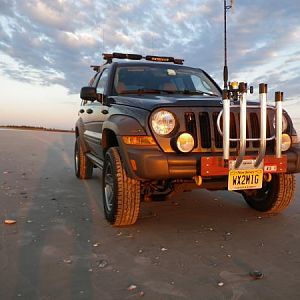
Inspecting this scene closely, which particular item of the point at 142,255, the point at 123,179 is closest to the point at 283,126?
the point at 123,179

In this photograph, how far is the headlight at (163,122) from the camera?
384 centimetres

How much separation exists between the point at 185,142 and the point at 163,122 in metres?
0.28

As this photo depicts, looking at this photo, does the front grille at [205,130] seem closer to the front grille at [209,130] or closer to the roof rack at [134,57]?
the front grille at [209,130]

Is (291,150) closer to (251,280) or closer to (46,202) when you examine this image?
(251,280)

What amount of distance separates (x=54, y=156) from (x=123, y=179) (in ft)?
23.1

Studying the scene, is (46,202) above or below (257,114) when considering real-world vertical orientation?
below

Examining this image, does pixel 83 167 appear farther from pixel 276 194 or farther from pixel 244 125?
pixel 244 125

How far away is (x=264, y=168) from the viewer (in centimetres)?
386

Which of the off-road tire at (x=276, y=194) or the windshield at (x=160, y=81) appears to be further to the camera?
the windshield at (x=160, y=81)

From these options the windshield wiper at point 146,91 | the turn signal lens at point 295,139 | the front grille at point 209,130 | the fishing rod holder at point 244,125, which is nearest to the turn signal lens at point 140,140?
the front grille at point 209,130

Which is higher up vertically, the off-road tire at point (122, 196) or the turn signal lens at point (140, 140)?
the turn signal lens at point (140, 140)

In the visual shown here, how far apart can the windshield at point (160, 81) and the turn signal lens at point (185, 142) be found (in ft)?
4.73

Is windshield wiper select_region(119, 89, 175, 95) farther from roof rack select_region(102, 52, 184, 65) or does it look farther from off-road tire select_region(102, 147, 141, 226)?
roof rack select_region(102, 52, 184, 65)

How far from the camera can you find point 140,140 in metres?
3.87
